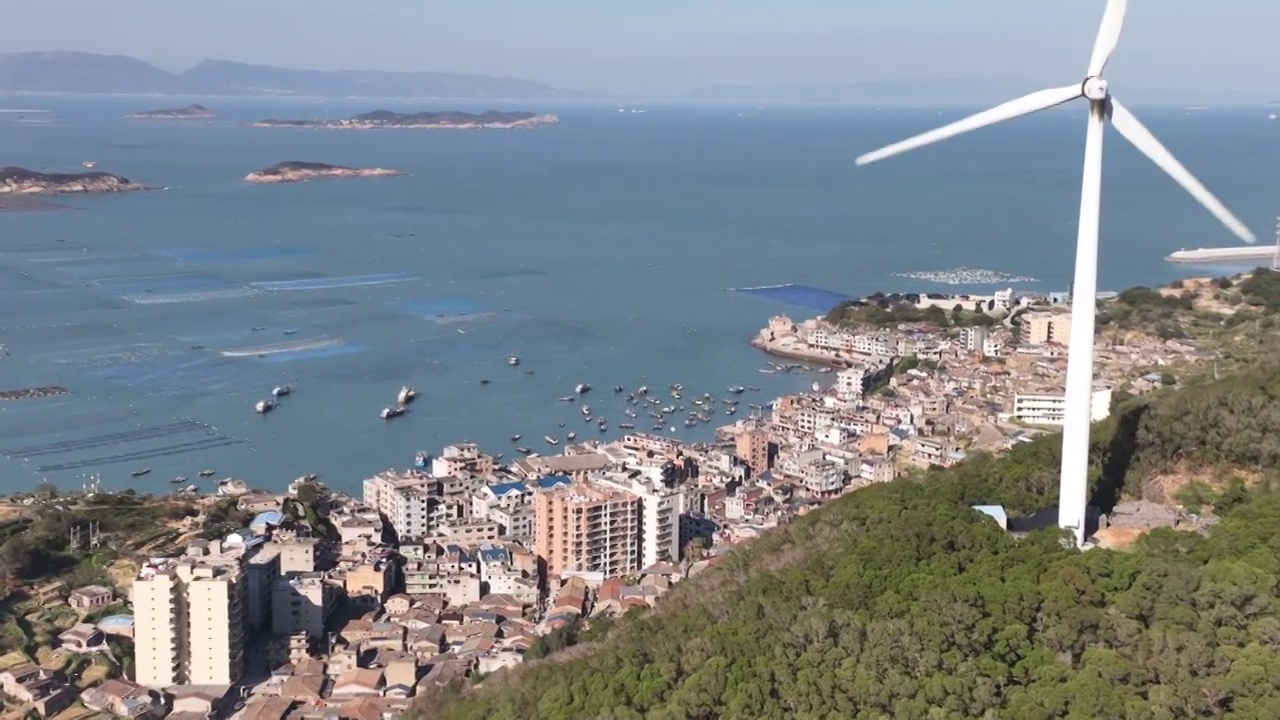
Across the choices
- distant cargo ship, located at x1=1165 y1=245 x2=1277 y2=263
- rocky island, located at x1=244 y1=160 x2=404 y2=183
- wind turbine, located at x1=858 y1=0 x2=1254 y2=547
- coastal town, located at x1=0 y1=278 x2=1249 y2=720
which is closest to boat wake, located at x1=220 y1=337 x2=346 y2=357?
coastal town, located at x1=0 y1=278 x2=1249 y2=720

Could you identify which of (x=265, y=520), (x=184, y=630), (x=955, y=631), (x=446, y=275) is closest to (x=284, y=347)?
(x=446, y=275)

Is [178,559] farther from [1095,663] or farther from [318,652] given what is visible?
[1095,663]

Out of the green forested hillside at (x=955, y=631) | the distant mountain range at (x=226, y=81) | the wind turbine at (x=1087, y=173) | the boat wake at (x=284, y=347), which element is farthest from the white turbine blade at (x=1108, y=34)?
the distant mountain range at (x=226, y=81)

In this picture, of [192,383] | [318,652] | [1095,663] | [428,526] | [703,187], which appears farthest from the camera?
[703,187]

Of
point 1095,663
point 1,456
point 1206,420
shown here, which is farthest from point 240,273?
point 1095,663

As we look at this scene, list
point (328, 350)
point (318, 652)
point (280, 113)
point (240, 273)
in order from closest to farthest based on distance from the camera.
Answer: point (318, 652) → point (328, 350) → point (240, 273) → point (280, 113)

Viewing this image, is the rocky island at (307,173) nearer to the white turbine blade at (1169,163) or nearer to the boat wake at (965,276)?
the boat wake at (965,276)

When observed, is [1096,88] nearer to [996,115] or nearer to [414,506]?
[996,115]
